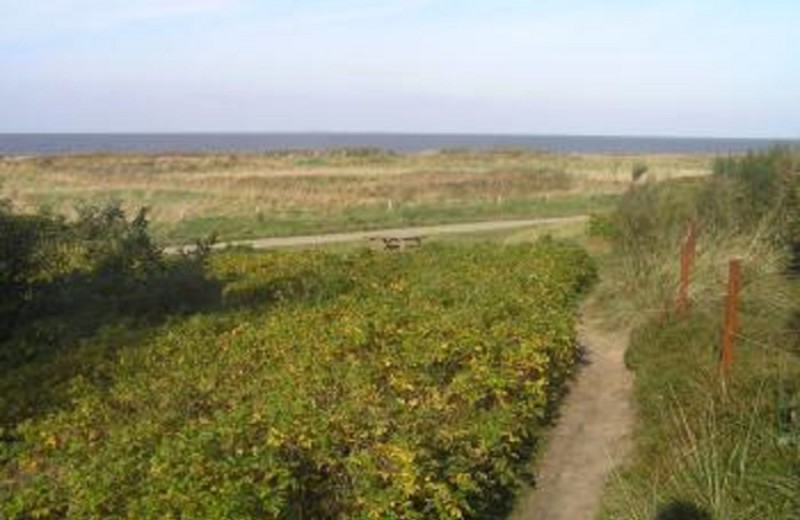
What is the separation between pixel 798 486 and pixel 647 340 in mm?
6474

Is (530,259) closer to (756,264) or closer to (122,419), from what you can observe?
(756,264)

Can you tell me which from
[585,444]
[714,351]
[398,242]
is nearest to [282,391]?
[585,444]

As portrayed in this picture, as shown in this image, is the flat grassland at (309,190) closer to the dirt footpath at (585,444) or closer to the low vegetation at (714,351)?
the low vegetation at (714,351)

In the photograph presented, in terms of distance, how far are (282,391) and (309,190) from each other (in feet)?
152

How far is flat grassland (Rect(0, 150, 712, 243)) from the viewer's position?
41.4 meters

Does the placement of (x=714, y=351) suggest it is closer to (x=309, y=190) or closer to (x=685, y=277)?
(x=685, y=277)

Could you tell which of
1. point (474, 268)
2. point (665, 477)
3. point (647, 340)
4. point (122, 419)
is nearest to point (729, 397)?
point (665, 477)

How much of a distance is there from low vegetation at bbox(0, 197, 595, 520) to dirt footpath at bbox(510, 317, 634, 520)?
280 millimetres

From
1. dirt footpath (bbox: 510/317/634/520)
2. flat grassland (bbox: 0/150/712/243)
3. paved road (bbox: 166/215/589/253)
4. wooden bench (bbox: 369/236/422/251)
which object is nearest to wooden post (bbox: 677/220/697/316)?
dirt footpath (bbox: 510/317/634/520)

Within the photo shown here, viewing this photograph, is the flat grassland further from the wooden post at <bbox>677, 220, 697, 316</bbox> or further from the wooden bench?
the wooden post at <bbox>677, 220, 697, 316</bbox>

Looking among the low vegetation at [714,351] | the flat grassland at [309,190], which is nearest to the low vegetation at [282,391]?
the low vegetation at [714,351]

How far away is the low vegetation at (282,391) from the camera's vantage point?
7602mm

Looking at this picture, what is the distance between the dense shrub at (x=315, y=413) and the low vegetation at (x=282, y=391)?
20mm

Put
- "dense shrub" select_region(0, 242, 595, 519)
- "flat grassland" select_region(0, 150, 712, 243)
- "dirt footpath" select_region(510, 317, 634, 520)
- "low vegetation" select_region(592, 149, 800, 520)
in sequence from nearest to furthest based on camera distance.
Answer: "dense shrub" select_region(0, 242, 595, 519)
"low vegetation" select_region(592, 149, 800, 520)
"dirt footpath" select_region(510, 317, 634, 520)
"flat grassland" select_region(0, 150, 712, 243)
